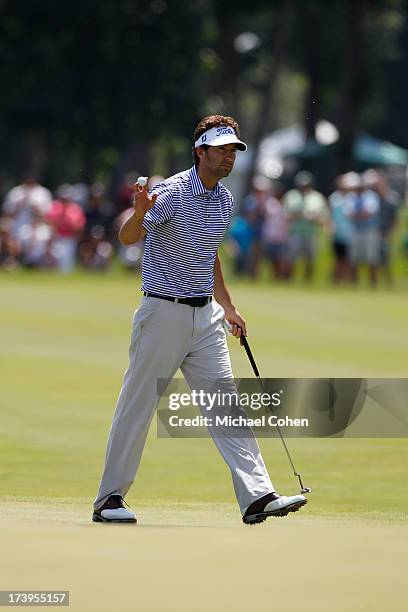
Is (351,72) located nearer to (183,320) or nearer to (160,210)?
(183,320)

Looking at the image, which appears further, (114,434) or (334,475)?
(334,475)

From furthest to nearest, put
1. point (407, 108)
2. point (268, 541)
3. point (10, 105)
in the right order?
1. point (407, 108)
2. point (10, 105)
3. point (268, 541)

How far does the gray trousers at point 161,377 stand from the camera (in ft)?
29.7

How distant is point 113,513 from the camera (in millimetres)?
9008

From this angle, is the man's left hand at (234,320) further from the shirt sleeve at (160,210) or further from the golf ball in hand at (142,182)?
the golf ball in hand at (142,182)

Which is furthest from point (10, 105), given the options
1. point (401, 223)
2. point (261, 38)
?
point (261, 38)

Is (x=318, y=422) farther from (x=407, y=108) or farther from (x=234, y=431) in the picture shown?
(x=407, y=108)

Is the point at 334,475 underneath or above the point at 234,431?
underneath

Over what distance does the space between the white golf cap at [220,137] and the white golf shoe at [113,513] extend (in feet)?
6.03

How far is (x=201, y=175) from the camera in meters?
9.02

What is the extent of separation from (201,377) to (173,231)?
772mm

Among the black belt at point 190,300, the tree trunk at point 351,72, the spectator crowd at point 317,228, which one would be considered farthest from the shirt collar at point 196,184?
the tree trunk at point 351,72

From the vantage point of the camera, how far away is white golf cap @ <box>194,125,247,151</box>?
8.98m

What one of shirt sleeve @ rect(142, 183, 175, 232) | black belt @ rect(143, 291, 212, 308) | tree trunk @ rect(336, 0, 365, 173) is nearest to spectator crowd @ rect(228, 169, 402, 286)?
tree trunk @ rect(336, 0, 365, 173)
